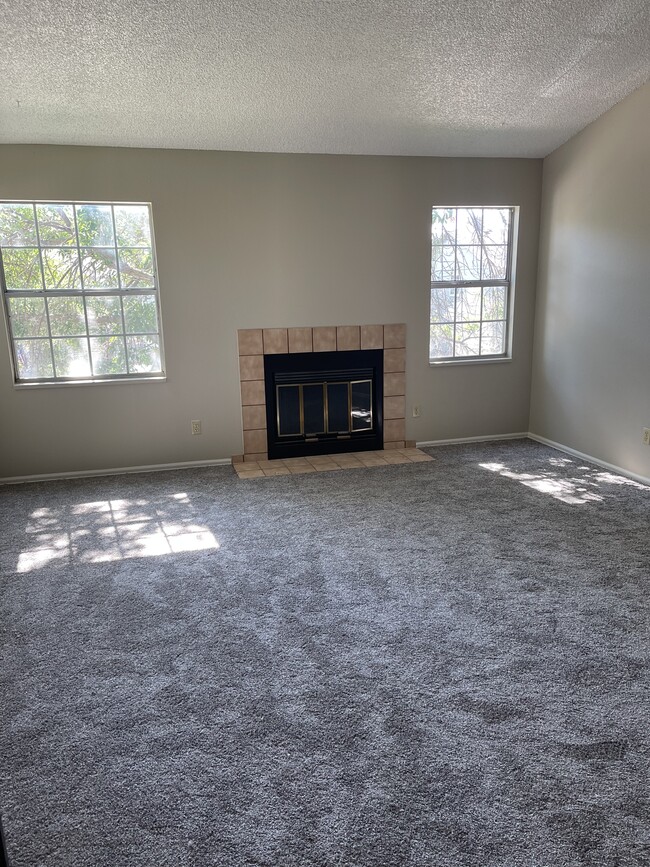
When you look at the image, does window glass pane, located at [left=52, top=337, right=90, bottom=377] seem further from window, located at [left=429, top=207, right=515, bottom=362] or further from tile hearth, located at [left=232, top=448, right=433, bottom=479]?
window, located at [left=429, top=207, right=515, bottom=362]

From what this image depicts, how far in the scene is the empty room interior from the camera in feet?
6.14

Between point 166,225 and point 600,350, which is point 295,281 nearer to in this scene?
point 166,225

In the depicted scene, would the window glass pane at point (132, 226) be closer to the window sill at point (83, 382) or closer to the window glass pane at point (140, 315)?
the window glass pane at point (140, 315)

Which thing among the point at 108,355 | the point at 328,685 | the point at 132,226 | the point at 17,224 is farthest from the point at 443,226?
A: the point at 328,685

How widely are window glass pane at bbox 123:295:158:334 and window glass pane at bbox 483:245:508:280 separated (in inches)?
107

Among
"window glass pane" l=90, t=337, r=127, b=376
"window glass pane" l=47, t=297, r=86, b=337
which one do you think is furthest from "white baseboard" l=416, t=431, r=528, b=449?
"window glass pane" l=47, t=297, r=86, b=337

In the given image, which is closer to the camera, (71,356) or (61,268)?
(61,268)

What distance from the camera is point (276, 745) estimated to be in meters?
2.01

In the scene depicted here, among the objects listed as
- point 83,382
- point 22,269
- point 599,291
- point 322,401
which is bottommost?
point 322,401

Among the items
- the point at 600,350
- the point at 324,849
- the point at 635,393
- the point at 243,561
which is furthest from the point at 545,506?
the point at 324,849

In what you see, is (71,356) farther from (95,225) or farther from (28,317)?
(95,225)

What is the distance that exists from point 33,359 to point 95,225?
105 centimetres

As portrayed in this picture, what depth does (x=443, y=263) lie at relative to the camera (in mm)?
5434

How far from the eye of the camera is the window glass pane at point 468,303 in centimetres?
553
